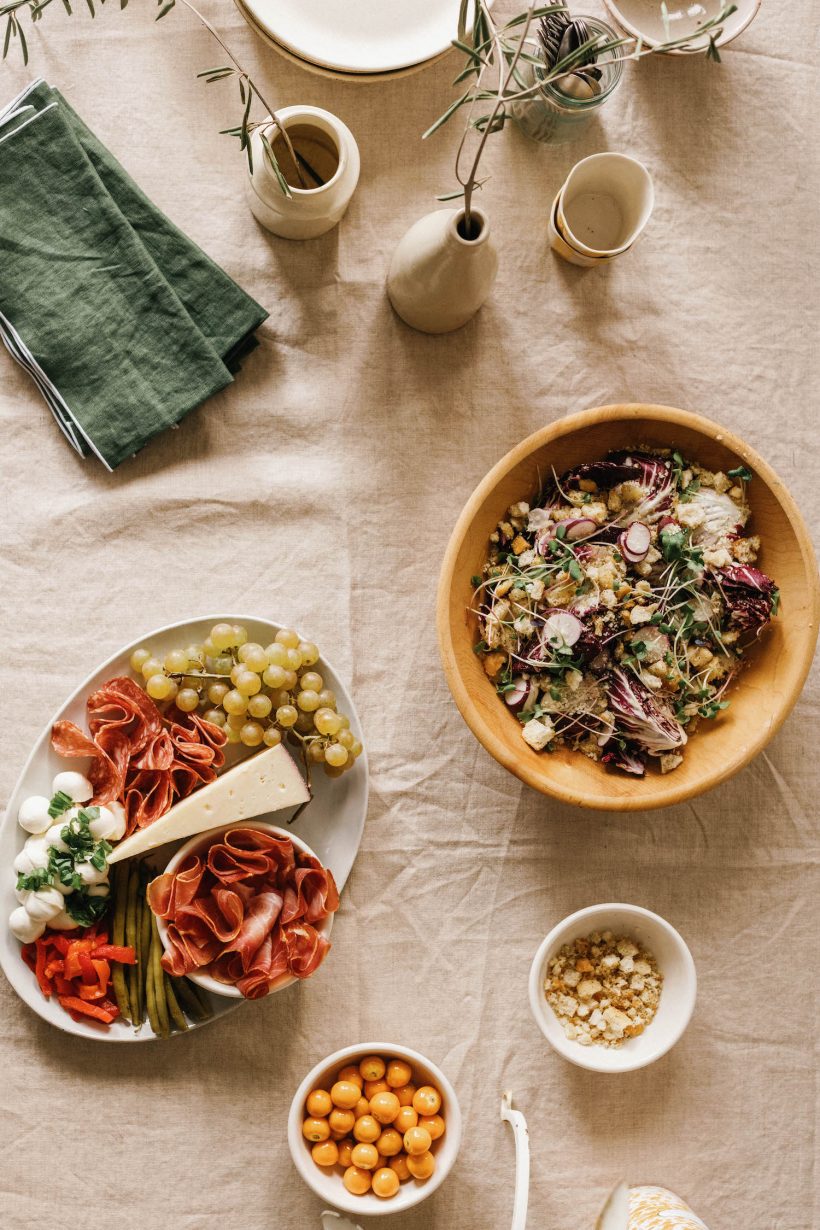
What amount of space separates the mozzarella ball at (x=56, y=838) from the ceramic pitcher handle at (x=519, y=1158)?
1.74ft

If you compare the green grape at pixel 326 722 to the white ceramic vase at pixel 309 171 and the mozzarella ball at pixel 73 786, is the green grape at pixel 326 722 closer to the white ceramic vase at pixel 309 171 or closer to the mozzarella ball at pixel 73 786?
the mozzarella ball at pixel 73 786

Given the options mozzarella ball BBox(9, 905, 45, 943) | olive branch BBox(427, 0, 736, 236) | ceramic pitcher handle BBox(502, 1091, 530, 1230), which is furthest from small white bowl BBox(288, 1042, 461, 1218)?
olive branch BBox(427, 0, 736, 236)

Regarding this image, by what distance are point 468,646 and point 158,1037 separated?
496 mm

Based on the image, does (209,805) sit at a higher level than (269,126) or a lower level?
lower

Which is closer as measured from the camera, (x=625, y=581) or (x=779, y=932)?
(x=625, y=581)

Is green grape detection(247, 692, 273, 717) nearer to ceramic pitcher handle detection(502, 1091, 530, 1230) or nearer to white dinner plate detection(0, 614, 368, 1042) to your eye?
white dinner plate detection(0, 614, 368, 1042)

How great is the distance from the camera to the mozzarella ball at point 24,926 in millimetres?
924

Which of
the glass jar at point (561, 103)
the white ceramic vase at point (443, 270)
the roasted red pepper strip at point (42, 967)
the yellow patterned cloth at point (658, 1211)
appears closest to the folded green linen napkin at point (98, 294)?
Result: the white ceramic vase at point (443, 270)

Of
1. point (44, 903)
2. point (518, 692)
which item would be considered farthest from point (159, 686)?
point (518, 692)

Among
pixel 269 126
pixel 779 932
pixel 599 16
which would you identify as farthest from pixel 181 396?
pixel 779 932

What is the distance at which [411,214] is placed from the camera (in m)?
1.06

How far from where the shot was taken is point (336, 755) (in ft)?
3.10

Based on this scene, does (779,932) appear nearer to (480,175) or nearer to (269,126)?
(480,175)

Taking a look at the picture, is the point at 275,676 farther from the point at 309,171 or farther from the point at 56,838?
the point at 309,171
